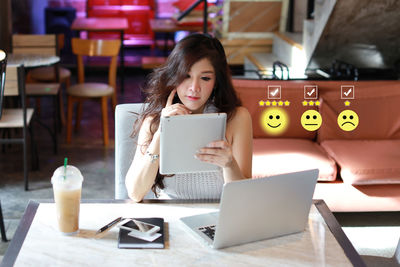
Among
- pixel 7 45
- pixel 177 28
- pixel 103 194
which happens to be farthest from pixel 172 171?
pixel 177 28

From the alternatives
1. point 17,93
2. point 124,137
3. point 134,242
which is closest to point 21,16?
point 17,93

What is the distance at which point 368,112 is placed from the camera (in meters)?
3.77

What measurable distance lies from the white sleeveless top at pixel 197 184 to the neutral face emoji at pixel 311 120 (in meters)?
1.73

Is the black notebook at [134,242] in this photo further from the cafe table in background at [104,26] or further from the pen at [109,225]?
the cafe table in background at [104,26]

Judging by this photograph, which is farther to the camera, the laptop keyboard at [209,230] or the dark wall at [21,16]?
the dark wall at [21,16]

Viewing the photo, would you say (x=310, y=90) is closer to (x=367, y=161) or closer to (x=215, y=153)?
(x=367, y=161)

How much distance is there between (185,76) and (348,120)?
204 centimetres

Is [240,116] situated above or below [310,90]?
above

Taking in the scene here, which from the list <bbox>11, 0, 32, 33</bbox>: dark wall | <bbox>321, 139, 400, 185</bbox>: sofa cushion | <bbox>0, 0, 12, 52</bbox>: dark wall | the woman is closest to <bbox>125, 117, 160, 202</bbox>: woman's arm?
the woman

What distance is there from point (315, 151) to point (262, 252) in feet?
6.72

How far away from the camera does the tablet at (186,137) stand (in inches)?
65.8

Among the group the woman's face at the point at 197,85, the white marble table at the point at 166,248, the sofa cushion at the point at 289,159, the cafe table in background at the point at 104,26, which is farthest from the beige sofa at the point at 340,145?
the cafe table in background at the point at 104,26

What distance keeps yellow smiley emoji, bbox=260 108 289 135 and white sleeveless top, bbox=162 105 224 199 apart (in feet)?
5.47

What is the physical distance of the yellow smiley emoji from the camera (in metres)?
3.82
